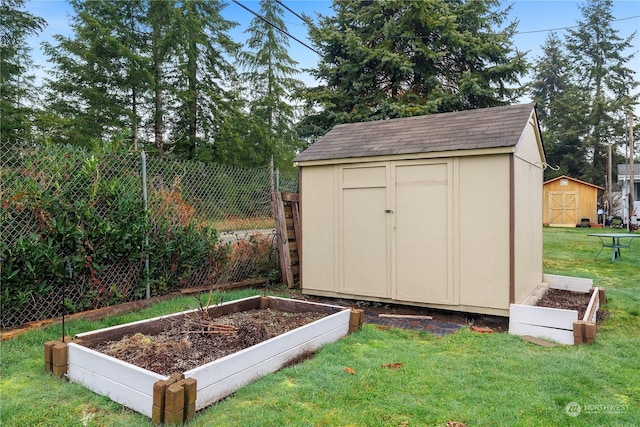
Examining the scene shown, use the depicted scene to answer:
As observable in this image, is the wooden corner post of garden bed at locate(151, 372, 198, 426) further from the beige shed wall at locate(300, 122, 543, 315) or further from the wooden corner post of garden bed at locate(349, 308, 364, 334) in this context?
the beige shed wall at locate(300, 122, 543, 315)

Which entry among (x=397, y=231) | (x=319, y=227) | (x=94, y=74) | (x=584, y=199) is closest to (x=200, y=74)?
(x=94, y=74)

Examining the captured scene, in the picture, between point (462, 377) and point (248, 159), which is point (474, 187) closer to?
point (462, 377)

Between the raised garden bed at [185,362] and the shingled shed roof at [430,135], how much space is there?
2141 mm

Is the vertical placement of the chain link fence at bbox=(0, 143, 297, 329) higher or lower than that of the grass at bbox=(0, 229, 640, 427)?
higher

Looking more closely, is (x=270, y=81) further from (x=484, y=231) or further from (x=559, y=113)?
(x=559, y=113)

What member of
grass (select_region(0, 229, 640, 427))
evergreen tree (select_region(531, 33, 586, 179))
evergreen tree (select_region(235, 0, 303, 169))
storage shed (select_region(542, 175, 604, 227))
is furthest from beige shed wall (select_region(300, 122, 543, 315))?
evergreen tree (select_region(531, 33, 586, 179))

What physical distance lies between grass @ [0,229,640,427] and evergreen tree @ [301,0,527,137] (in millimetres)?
9644

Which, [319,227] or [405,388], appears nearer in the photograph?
[405,388]

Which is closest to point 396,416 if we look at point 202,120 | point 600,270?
point 600,270

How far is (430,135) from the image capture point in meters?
5.01

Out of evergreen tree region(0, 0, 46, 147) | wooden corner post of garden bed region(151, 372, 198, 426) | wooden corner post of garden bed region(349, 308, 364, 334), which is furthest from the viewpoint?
evergreen tree region(0, 0, 46, 147)

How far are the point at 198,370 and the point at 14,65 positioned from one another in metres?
13.8

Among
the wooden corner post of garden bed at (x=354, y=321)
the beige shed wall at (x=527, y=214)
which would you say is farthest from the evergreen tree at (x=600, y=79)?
the wooden corner post of garden bed at (x=354, y=321)

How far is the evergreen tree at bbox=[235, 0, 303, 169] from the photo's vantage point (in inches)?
719
